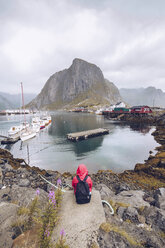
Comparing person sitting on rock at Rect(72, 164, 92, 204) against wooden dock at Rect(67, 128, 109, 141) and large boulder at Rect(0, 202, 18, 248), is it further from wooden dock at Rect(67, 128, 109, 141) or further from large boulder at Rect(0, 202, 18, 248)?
wooden dock at Rect(67, 128, 109, 141)

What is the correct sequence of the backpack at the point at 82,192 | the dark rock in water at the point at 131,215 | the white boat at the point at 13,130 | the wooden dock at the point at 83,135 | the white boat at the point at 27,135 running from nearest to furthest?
the backpack at the point at 82,192 < the dark rock in water at the point at 131,215 < the wooden dock at the point at 83,135 < the white boat at the point at 27,135 < the white boat at the point at 13,130

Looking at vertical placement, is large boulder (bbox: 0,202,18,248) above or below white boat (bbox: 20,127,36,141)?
above

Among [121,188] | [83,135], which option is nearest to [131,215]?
[121,188]

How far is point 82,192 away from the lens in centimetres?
554

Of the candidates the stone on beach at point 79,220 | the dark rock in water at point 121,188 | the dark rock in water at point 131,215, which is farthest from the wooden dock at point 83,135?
the stone on beach at point 79,220

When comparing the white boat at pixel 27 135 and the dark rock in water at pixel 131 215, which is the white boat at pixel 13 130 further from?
the dark rock in water at pixel 131 215

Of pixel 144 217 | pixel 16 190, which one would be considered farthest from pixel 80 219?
pixel 16 190

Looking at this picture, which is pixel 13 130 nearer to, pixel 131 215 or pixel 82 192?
pixel 82 192

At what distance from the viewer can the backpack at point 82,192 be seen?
5570mm

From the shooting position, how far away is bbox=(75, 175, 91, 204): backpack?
5570 millimetres

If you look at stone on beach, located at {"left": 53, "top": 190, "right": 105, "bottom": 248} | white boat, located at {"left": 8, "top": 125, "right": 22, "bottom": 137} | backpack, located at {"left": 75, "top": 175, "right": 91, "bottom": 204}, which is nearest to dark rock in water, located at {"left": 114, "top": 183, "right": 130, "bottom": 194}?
stone on beach, located at {"left": 53, "top": 190, "right": 105, "bottom": 248}

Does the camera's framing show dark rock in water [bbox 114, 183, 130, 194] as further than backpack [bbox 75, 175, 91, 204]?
Yes

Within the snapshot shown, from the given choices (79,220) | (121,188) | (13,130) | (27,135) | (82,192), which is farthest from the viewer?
(13,130)

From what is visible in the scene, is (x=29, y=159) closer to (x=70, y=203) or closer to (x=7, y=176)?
(x=7, y=176)
